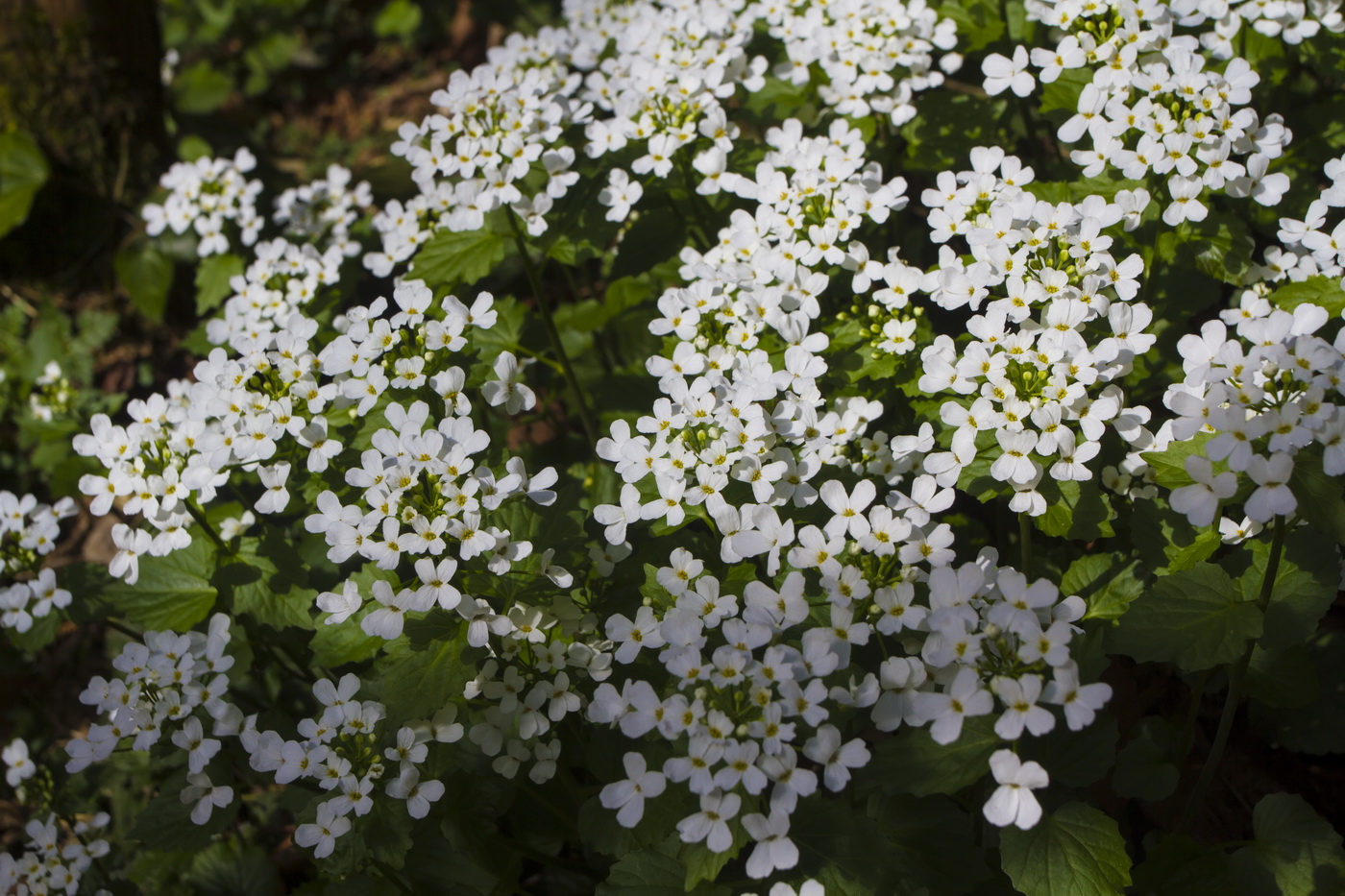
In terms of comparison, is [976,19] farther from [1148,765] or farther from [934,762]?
[934,762]

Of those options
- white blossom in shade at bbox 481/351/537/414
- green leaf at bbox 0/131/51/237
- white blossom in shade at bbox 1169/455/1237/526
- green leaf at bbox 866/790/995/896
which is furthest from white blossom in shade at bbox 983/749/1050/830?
green leaf at bbox 0/131/51/237

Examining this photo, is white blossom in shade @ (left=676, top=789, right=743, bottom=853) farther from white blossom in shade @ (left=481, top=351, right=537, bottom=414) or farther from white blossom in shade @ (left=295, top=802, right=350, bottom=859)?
white blossom in shade @ (left=481, top=351, right=537, bottom=414)

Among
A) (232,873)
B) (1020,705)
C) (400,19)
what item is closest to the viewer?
(1020,705)

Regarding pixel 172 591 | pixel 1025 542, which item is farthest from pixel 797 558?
pixel 172 591

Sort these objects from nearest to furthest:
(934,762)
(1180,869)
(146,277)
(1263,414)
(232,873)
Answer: (1263,414) → (934,762) → (1180,869) → (232,873) → (146,277)

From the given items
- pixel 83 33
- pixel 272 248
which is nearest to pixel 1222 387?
pixel 272 248
